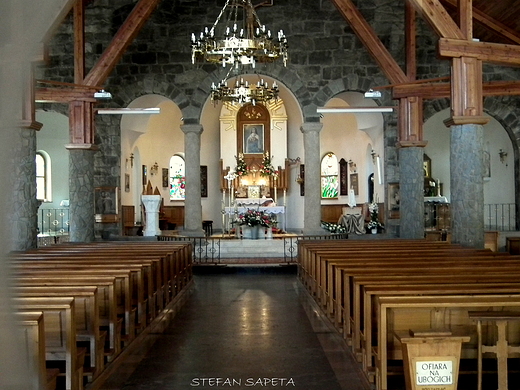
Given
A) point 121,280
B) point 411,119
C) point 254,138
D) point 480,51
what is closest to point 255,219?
point 411,119

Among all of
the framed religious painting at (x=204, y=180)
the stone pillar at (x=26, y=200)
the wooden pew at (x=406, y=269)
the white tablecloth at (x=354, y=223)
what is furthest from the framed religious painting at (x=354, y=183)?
the stone pillar at (x=26, y=200)

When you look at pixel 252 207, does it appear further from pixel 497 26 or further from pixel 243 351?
pixel 243 351

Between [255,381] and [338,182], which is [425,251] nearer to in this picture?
[255,381]

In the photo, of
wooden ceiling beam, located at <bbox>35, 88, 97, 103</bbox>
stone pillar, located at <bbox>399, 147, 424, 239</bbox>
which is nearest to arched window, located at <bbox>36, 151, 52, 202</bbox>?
wooden ceiling beam, located at <bbox>35, 88, 97, 103</bbox>

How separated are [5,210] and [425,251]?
8.88m

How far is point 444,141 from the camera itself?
859 inches

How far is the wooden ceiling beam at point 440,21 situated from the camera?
33.9ft

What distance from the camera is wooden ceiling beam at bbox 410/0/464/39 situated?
10.3 metres

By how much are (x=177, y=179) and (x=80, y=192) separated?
Answer: 392 inches

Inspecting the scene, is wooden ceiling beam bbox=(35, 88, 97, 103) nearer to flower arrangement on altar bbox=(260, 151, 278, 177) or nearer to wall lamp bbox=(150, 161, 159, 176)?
flower arrangement on altar bbox=(260, 151, 278, 177)

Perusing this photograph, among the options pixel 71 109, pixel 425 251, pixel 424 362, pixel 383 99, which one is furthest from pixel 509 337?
pixel 383 99

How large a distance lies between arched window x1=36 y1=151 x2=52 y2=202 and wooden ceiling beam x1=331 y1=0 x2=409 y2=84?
1175cm

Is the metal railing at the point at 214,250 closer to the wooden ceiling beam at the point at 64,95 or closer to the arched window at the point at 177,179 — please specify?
the wooden ceiling beam at the point at 64,95

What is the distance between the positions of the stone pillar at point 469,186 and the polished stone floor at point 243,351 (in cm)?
306
